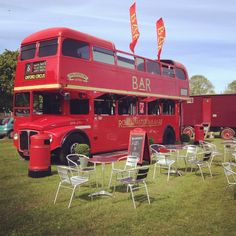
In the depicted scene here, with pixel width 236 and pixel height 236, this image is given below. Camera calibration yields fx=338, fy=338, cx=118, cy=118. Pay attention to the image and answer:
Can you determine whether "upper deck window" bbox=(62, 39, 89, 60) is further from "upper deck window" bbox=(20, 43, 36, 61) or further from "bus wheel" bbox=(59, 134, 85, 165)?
"bus wheel" bbox=(59, 134, 85, 165)

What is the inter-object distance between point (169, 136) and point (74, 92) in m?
7.51

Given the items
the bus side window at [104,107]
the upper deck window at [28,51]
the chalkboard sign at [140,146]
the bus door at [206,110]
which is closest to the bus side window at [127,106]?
the bus side window at [104,107]

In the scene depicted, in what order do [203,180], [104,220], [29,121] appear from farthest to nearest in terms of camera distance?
[29,121]
[203,180]
[104,220]

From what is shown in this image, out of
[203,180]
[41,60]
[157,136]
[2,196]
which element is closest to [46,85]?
[41,60]

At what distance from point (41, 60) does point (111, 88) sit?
307 cm

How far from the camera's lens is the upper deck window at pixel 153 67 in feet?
52.3

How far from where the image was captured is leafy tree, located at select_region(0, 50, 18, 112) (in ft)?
111

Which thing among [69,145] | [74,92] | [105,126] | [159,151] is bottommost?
[159,151]

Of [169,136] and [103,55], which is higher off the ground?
[103,55]

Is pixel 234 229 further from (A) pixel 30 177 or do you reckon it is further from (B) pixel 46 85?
(B) pixel 46 85

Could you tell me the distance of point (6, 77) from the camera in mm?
34000

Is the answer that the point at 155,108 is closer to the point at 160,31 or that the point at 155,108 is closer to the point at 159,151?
the point at 159,151

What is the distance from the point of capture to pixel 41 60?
1172cm

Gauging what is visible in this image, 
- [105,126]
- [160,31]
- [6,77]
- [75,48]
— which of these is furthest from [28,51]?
[6,77]
